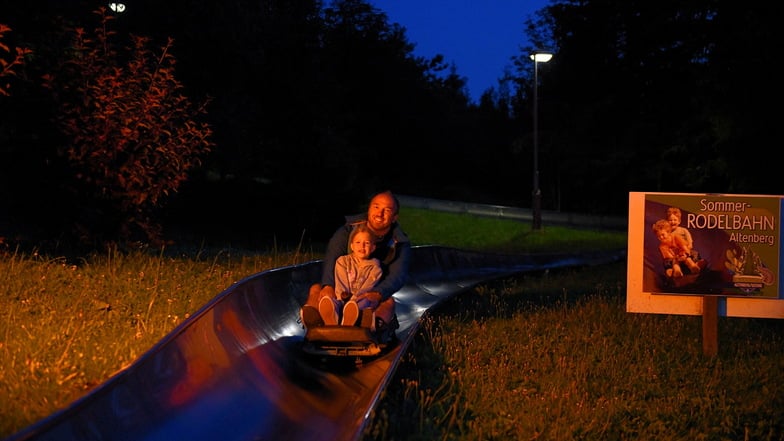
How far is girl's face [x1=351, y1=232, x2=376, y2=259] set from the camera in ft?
31.2

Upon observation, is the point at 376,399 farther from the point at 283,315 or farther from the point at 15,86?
the point at 15,86

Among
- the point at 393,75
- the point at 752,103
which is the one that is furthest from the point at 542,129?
the point at 752,103

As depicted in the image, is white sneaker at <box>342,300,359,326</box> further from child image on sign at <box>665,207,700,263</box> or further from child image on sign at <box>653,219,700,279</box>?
child image on sign at <box>665,207,700,263</box>

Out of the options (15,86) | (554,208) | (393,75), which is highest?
(393,75)

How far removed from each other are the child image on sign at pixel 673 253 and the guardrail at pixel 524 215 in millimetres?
40254

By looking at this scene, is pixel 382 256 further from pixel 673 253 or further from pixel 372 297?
pixel 673 253

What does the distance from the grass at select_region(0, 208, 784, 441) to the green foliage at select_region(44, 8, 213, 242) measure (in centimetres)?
224

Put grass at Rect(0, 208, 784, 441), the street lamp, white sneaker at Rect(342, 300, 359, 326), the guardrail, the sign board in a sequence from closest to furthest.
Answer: grass at Rect(0, 208, 784, 441), white sneaker at Rect(342, 300, 359, 326), the sign board, the street lamp, the guardrail

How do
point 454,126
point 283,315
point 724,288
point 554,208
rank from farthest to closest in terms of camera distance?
point 454,126 → point 554,208 → point 283,315 → point 724,288

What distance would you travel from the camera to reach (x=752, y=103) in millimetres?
37188

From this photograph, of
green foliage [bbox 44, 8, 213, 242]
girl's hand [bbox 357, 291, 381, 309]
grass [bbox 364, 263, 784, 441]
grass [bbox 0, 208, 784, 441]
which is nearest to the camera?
grass [bbox 0, 208, 784, 441]

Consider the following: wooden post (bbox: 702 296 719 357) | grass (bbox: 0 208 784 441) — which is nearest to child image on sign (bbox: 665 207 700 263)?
wooden post (bbox: 702 296 719 357)

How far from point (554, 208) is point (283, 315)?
57.7m

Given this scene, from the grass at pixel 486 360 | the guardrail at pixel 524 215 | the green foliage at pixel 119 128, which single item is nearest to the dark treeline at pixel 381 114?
the green foliage at pixel 119 128
